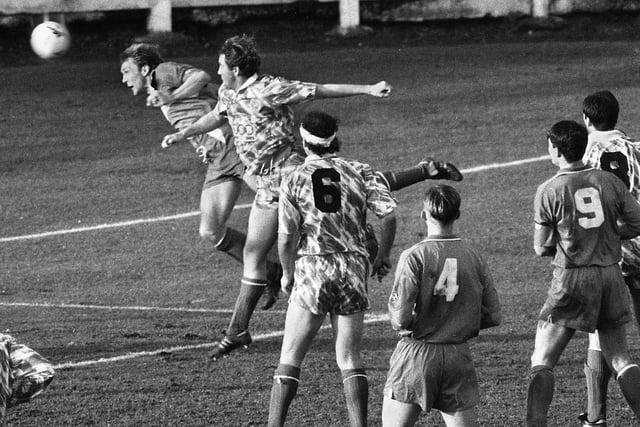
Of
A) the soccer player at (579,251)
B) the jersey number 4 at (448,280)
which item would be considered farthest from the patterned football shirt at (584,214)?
the jersey number 4 at (448,280)

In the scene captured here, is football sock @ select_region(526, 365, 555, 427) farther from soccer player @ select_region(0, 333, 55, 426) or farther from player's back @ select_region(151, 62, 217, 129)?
player's back @ select_region(151, 62, 217, 129)

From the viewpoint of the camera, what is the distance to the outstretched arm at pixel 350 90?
8.23 metres

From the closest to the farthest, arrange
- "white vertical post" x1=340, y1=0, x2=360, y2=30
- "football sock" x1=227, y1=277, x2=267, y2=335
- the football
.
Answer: "football sock" x1=227, y1=277, x2=267, y2=335, the football, "white vertical post" x1=340, y1=0, x2=360, y2=30

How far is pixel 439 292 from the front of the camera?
6.42 metres

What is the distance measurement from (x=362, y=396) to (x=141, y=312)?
13.5ft

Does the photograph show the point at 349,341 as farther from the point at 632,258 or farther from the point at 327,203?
the point at 632,258

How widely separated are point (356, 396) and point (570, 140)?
75.7 inches

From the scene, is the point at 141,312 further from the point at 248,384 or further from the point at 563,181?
the point at 563,181

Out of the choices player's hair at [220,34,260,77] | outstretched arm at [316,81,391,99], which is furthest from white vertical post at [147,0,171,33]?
outstretched arm at [316,81,391,99]

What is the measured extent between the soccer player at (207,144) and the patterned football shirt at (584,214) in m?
3.51

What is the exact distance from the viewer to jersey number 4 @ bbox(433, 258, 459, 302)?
6402 mm

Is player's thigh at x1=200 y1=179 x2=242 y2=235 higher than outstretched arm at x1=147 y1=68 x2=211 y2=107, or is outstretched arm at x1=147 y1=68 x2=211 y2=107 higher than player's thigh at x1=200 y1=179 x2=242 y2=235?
outstretched arm at x1=147 y1=68 x2=211 y2=107

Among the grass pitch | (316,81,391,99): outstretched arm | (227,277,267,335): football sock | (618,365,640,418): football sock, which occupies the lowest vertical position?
the grass pitch

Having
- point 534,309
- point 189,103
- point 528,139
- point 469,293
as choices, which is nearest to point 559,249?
point 469,293
